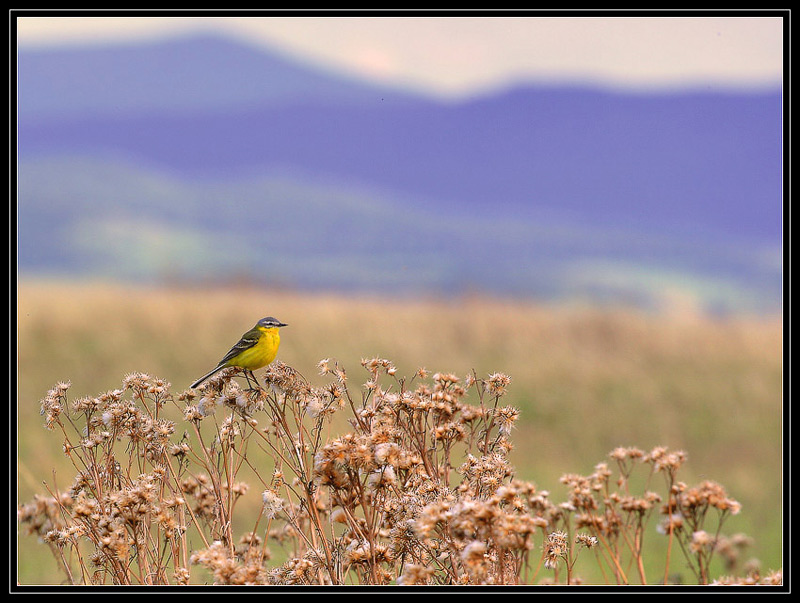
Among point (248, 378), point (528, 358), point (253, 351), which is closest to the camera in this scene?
point (248, 378)

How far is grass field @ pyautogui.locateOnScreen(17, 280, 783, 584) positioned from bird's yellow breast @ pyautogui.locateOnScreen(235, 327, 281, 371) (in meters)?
9.08

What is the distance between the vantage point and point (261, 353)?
4.48 meters

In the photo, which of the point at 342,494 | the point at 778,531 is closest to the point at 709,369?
the point at 778,531

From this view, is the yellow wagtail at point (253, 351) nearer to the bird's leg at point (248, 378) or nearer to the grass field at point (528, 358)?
the bird's leg at point (248, 378)

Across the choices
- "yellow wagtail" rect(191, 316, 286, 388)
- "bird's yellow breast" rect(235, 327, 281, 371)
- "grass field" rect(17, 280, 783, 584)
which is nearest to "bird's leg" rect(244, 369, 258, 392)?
"yellow wagtail" rect(191, 316, 286, 388)

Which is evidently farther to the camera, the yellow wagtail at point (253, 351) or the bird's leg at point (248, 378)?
the yellow wagtail at point (253, 351)

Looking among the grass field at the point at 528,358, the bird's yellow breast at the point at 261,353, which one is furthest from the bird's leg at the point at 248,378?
the grass field at the point at 528,358

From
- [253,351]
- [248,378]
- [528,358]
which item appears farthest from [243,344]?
[528,358]

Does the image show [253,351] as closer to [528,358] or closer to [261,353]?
[261,353]

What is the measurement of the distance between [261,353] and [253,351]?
6cm

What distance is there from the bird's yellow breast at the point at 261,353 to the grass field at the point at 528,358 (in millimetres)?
9077

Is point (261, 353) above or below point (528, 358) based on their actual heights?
above

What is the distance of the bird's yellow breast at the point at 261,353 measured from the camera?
435 centimetres
